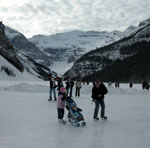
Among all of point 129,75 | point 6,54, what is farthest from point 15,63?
point 129,75

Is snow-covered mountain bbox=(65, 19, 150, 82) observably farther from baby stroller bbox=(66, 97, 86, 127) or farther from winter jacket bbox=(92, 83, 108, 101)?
baby stroller bbox=(66, 97, 86, 127)

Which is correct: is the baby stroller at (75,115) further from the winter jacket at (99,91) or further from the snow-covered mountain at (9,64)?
the snow-covered mountain at (9,64)

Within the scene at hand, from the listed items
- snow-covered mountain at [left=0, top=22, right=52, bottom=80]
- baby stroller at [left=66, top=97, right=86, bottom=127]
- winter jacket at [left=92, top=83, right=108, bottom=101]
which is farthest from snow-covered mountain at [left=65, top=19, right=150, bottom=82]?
baby stroller at [left=66, top=97, right=86, bottom=127]

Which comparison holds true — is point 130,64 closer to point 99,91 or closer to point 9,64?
point 9,64

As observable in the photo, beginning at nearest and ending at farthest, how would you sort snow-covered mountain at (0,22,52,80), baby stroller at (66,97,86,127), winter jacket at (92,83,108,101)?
baby stroller at (66,97,86,127) < winter jacket at (92,83,108,101) < snow-covered mountain at (0,22,52,80)

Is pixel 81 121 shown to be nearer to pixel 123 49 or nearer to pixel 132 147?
pixel 132 147

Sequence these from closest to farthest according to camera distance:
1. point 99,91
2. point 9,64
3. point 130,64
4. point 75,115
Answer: point 75,115, point 99,91, point 9,64, point 130,64

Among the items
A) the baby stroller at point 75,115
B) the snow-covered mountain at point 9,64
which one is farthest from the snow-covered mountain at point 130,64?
the baby stroller at point 75,115

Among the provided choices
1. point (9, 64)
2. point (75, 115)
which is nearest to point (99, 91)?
point (75, 115)

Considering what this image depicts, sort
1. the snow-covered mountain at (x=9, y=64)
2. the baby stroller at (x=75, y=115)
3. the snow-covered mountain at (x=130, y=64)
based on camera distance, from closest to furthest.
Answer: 1. the baby stroller at (x=75, y=115)
2. the snow-covered mountain at (x=9, y=64)
3. the snow-covered mountain at (x=130, y=64)

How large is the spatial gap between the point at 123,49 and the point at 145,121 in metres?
189

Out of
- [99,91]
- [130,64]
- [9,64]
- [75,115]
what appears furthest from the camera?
[130,64]

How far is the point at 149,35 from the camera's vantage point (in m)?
194

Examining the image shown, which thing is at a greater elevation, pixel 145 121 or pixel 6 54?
pixel 6 54
